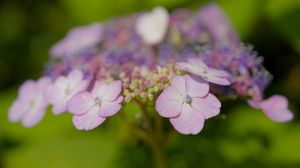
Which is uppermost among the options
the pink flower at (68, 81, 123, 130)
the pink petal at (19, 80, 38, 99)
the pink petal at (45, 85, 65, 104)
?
the pink petal at (19, 80, 38, 99)

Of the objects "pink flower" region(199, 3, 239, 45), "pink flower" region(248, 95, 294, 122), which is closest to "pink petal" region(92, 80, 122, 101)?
"pink flower" region(248, 95, 294, 122)

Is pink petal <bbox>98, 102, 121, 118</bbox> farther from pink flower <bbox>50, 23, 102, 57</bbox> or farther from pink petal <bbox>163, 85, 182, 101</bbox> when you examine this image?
pink flower <bbox>50, 23, 102, 57</bbox>

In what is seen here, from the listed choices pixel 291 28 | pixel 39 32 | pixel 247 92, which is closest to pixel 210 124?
pixel 291 28

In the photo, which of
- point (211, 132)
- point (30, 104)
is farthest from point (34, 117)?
point (211, 132)

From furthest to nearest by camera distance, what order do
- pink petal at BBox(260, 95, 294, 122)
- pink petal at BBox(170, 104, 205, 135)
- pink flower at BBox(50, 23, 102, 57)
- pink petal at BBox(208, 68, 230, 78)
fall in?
pink flower at BBox(50, 23, 102, 57)
pink petal at BBox(260, 95, 294, 122)
pink petal at BBox(208, 68, 230, 78)
pink petal at BBox(170, 104, 205, 135)

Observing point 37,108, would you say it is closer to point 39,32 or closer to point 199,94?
point 199,94

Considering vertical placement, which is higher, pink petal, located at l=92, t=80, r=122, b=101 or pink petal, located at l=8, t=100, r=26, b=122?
pink petal, located at l=8, t=100, r=26, b=122
